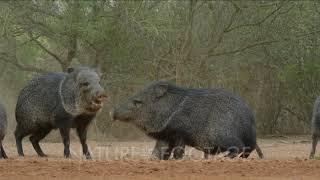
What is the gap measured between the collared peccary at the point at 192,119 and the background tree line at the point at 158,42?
764 centimetres

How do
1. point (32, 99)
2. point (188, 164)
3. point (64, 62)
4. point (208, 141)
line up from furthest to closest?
1. point (64, 62)
2. point (32, 99)
3. point (208, 141)
4. point (188, 164)

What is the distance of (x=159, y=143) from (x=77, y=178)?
3.74 m

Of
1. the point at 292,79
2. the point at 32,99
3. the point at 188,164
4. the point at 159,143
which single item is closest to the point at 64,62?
the point at 292,79

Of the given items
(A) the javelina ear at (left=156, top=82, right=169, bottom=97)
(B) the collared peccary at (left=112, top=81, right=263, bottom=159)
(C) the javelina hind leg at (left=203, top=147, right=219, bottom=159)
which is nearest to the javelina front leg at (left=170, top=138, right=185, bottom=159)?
(B) the collared peccary at (left=112, top=81, right=263, bottom=159)

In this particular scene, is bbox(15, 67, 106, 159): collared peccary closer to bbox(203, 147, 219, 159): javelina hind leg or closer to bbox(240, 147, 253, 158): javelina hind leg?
bbox(203, 147, 219, 159): javelina hind leg

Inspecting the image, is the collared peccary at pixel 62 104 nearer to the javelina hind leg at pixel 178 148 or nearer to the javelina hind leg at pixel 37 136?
the javelina hind leg at pixel 37 136

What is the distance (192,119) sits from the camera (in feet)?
34.4

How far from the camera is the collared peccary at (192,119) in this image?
34.2 ft

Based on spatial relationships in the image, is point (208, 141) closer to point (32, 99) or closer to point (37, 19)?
point (32, 99)

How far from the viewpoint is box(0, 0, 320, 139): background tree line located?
746 inches

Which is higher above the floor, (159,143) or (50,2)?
(50,2)

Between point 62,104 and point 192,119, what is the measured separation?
2028 mm

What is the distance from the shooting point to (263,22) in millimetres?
20453

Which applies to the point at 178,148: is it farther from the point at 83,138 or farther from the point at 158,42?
the point at 158,42
